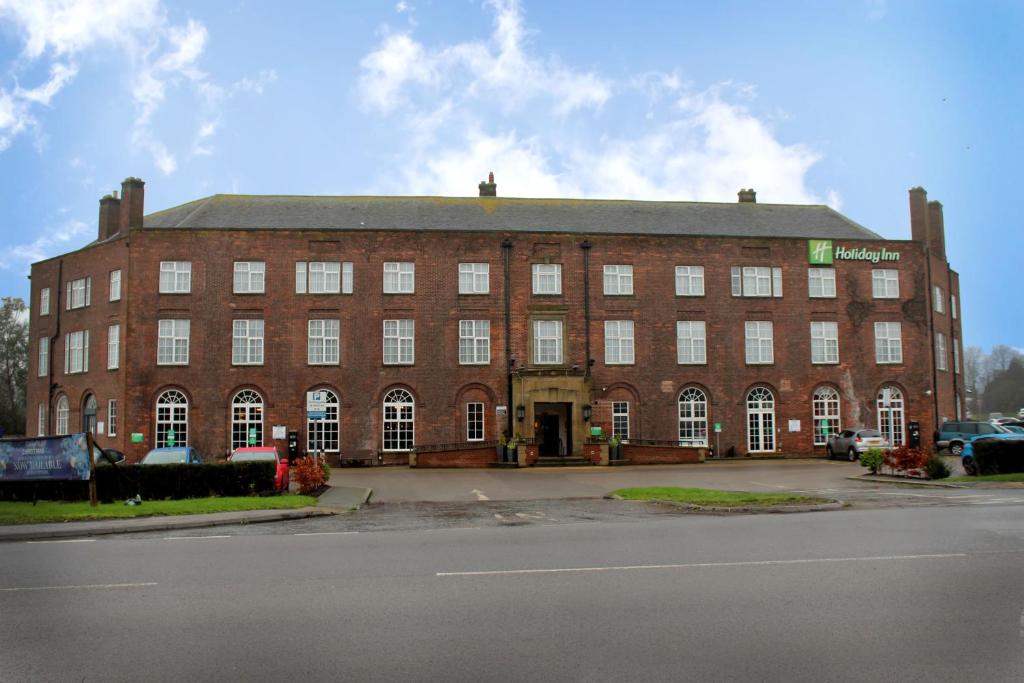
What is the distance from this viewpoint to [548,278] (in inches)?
1703

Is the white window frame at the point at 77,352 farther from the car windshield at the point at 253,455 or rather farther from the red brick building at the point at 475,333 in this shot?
the car windshield at the point at 253,455

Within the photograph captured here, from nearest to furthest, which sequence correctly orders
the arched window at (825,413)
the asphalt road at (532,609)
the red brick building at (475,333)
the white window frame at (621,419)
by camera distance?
the asphalt road at (532,609) → the red brick building at (475,333) → the white window frame at (621,419) → the arched window at (825,413)

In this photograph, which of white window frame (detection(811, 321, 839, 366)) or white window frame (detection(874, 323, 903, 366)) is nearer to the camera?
white window frame (detection(811, 321, 839, 366))

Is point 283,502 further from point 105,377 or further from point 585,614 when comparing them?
point 105,377

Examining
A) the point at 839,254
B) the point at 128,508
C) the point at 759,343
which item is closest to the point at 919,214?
the point at 839,254

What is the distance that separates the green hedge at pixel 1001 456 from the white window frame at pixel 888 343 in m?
20.0

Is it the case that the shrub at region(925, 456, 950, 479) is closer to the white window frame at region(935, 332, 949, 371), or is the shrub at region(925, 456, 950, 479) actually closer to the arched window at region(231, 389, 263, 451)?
the white window frame at region(935, 332, 949, 371)

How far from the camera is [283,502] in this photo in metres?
19.3

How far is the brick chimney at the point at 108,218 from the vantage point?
4728 cm

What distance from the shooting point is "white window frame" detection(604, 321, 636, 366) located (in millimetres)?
43156

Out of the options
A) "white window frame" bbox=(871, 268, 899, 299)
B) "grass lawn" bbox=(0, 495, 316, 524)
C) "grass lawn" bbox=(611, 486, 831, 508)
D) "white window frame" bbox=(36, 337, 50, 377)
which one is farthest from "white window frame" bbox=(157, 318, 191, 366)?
"white window frame" bbox=(871, 268, 899, 299)

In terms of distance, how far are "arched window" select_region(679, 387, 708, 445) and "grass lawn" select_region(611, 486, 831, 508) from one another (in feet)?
71.9

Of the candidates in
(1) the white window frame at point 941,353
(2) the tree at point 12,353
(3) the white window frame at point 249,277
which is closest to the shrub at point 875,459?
(1) the white window frame at point 941,353

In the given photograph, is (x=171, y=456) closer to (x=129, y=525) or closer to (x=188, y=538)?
(x=129, y=525)
